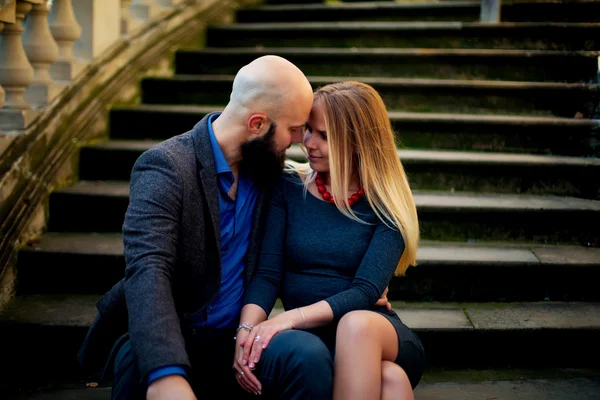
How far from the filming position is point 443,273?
323 cm

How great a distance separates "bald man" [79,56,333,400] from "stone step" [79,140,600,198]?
5.11ft

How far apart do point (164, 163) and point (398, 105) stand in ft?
8.86

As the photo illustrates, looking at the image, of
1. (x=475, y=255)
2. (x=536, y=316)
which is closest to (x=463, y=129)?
(x=475, y=255)

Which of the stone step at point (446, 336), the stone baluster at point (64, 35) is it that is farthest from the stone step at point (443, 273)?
the stone baluster at point (64, 35)

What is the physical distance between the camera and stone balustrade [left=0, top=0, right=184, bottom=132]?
3184mm

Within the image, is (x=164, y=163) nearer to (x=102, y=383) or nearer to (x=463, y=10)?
(x=102, y=383)

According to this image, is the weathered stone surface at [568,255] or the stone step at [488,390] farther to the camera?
the weathered stone surface at [568,255]

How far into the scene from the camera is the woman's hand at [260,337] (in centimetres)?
203

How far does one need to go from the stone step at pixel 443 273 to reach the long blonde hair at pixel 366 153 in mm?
929

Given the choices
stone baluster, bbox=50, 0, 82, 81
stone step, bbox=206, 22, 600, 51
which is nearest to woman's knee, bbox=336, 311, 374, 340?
stone baluster, bbox=50, 0, 82, 81

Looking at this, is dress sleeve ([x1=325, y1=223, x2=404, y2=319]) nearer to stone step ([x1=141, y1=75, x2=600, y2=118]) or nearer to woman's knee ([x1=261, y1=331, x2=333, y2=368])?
woman's knee ([x1=261, y1=331, x2=333, y2=368])

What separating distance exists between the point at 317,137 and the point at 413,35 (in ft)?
9.96

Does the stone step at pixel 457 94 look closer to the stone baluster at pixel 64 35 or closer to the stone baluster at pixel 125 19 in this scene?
the stone baluster at pixel 125 19

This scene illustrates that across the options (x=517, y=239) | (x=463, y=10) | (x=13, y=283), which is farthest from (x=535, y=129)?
(x=13, y=283)
